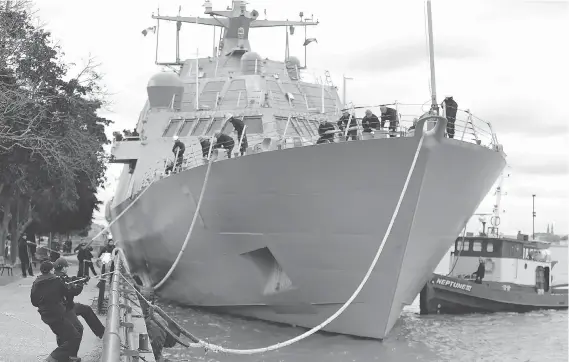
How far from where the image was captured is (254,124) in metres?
18.6

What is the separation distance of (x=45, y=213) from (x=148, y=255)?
21043mm

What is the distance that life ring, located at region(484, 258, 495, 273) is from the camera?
27109mm

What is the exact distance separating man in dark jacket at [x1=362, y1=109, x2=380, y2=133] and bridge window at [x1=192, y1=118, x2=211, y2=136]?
6821mm

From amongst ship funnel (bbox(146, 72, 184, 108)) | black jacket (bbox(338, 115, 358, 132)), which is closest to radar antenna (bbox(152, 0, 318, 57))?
ship funnel (bbox(146, 72, 184, 108))

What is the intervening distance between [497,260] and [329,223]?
16146 mm

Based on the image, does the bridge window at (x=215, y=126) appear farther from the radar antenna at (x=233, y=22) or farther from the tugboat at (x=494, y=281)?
the tugboat at (x=494, y=281)

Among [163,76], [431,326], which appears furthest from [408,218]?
[163,76]

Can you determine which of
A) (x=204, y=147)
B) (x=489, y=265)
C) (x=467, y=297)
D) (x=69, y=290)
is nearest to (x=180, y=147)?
(x=204, y=147)

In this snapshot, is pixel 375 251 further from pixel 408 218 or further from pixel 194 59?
pixel 194 59

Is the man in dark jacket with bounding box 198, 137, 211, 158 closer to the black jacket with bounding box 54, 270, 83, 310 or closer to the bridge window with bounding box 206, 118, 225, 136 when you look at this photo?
the bridge window with bounding box 206, 118, 225, 136

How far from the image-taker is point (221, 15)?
24000 millimetres

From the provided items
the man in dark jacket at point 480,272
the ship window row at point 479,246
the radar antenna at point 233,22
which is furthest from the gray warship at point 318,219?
the ship window row at point 479,246

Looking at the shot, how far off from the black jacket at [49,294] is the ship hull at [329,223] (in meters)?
6.02

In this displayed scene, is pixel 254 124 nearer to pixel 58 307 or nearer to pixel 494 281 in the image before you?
pixel 58 307
